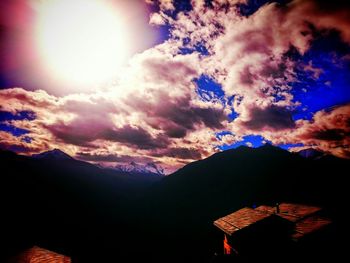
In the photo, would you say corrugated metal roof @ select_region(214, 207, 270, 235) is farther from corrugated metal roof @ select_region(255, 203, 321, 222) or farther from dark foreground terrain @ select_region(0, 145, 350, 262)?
dark foreground terrain @ select_region(0, 145, 350, 262)

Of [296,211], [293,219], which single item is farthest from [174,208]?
[293,219]

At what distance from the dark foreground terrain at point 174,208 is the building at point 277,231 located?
1226 mm

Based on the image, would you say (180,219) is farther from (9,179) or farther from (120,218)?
(9,179)

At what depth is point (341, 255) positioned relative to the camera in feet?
52.4

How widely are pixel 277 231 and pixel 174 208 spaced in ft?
419

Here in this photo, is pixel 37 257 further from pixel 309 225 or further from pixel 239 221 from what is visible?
pixel 309 225

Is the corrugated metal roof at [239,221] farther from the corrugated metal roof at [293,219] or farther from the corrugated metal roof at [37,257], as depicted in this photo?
the corrugated metal roof at [37,257]

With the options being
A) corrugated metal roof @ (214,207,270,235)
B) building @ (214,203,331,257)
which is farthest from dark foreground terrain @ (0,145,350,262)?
corrugated metal roof @ (214,207,270,235)

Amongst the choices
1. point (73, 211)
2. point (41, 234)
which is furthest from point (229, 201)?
point (41, 234)

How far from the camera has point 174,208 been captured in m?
140

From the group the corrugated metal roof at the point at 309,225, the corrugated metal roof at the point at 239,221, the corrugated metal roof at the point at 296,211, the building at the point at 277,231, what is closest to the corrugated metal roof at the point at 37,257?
the building at the point at 277,231

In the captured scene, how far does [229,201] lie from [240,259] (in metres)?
121

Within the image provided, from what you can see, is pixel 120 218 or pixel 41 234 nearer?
pixel 41 234

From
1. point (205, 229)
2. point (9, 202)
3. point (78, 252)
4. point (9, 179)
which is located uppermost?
point (9, 179)
